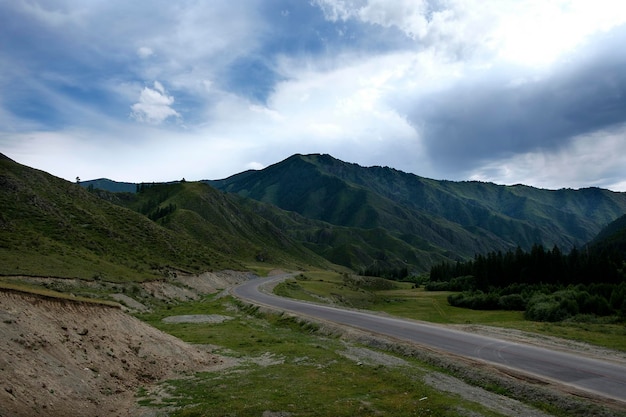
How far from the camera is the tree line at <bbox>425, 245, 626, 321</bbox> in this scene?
186 ft

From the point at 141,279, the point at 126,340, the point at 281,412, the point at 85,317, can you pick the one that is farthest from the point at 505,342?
the point at 141,279

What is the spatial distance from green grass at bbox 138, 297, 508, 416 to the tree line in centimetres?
4182

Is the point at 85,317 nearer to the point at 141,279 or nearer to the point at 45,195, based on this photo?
the point at 141,279

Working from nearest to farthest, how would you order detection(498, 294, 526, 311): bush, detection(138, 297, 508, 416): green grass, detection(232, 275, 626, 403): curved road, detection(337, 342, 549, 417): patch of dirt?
detection(138, 297, 508, 416): green grass → detection(337, 342, 549, 417): patch of dirt → detection(232, 275, 626, 403): curved road → detection(498, 294, 526, 311): bush

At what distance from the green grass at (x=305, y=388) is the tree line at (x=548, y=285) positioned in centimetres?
4182

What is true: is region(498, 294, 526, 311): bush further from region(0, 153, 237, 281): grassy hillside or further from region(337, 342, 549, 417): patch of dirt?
region(0, 153, 237, 281): grassy hillside

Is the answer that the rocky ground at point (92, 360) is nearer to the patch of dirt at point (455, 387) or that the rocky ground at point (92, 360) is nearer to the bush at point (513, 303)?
the patch of dirt at point (455, 387)

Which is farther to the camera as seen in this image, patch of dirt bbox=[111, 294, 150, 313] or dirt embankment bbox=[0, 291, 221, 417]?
patch of dirt bbox=[111, 294, 150, 313]

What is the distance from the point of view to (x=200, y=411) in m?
17.2

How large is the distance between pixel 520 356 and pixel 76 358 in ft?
89.0

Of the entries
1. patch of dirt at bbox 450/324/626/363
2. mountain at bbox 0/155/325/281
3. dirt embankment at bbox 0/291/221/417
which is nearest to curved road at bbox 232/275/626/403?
patch of dirt at bbox 450/324/626/363

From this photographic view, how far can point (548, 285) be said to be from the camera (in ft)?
295

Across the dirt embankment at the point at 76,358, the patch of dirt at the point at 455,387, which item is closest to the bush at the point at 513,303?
the patch of dirt at the point at 455,387

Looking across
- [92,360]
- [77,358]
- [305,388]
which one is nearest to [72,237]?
[92,360]
